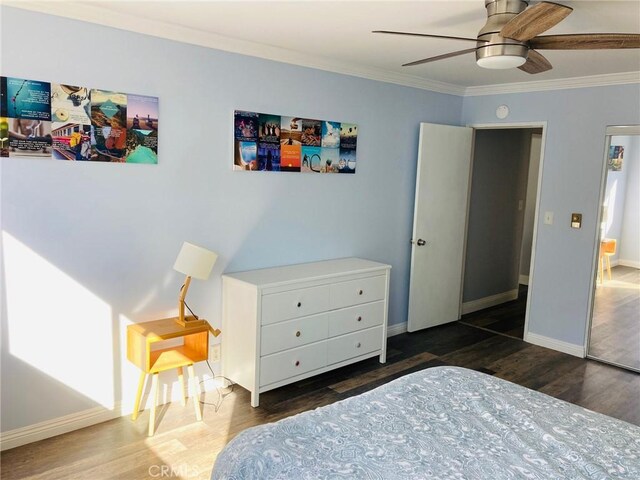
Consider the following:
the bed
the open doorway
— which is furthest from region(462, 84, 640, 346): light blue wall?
the bed

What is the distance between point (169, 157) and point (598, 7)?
2.45 meters

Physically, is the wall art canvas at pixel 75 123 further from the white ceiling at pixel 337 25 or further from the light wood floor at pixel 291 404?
the light wood floor at pixel 291 404

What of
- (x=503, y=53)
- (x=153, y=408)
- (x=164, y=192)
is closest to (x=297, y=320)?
(x=153, y=408)

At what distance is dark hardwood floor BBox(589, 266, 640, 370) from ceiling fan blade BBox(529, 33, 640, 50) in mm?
2558

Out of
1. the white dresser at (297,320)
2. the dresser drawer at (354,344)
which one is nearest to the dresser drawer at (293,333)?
the white dresser at (297,320)

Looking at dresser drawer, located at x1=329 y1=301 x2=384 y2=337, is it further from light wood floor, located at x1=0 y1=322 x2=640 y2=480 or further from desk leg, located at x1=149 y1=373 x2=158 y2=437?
desk leg, located at x1=149 y1=373 x2=158 y2=437

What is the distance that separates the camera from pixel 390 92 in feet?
14.3

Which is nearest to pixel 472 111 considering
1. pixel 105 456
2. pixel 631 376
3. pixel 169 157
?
pixel 631 376

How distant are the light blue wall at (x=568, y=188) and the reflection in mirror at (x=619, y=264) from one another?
0.30ft

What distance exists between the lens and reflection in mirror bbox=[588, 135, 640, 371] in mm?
4086

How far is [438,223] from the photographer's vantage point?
482 centimetres

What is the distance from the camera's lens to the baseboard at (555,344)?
14.3 ft

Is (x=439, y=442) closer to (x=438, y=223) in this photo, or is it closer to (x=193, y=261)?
(x=193, y=261)

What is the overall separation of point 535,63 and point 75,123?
2429mm
